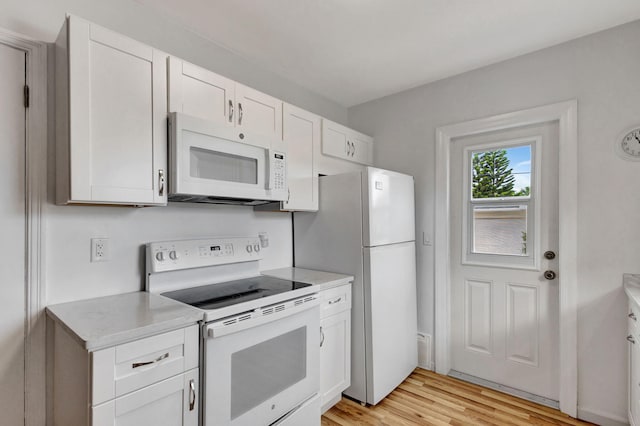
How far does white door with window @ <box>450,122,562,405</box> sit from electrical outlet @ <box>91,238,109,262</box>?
2480mm

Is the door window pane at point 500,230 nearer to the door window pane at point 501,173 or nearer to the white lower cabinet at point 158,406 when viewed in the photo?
the door window pane at point 501,173

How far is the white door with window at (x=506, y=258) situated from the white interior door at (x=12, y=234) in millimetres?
2796

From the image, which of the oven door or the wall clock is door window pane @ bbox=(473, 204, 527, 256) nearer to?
the wall clock

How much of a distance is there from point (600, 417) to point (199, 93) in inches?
123

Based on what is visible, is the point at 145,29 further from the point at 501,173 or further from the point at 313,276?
the point at 501,173

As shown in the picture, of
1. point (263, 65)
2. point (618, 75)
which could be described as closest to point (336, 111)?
point (263, 65)

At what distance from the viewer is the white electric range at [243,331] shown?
1.44 m

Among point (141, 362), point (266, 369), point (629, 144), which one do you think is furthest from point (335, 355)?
point (629, 144)

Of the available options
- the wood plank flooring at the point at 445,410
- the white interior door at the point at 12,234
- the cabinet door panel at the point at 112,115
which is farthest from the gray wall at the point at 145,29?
the wood plank flooring at the point at 445,410

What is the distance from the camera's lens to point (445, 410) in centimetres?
220

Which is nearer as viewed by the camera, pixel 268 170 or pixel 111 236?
pixel 111 236

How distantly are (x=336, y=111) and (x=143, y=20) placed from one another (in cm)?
187

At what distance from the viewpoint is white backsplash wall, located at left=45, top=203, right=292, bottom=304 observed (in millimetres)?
1524

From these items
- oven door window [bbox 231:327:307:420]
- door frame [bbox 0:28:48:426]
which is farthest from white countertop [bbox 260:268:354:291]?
door frame [bbox 0:28:48:426]
